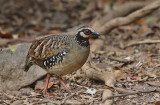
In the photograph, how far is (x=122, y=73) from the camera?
6160 millimetres

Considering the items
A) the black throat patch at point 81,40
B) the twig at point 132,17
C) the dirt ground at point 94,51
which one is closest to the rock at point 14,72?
the dirt ground at point 94,51

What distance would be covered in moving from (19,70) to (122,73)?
6.85ft

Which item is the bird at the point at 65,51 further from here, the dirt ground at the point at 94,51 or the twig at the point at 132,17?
the twig at the point at 132,17

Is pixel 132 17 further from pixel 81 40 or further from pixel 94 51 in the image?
pixel 81 40

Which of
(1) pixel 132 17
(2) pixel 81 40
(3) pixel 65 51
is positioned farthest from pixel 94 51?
(3) pixel 65 51

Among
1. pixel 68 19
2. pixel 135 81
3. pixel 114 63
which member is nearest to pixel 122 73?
pixel 135 81

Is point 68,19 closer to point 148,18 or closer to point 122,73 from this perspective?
point 148,18

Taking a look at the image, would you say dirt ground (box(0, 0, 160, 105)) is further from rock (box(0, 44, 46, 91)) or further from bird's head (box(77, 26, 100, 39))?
bird's head (box(77, 26, 100, 39))

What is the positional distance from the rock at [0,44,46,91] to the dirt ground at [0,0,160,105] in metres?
0.16

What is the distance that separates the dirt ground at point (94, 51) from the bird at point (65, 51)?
50 centimetres

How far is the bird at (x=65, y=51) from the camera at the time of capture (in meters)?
5.53

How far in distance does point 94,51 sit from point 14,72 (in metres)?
2.17

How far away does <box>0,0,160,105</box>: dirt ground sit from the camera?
5402 mm

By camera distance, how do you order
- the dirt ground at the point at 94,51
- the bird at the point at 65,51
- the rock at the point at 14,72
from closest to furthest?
the dirt ground at the point at 94,51 → the bird at the point at 65,51 → the rock at the point at 14,72
